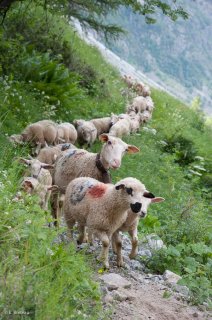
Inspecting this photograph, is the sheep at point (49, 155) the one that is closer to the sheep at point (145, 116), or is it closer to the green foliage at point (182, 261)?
the green foliage at point (182, 261)

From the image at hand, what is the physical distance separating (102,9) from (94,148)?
3.52 m

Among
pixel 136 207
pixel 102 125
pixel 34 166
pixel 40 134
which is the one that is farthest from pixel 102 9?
pixel 136 207

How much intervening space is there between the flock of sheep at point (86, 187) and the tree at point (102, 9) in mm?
2596

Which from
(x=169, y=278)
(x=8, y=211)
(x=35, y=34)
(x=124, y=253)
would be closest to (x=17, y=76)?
(x=35, y=34)

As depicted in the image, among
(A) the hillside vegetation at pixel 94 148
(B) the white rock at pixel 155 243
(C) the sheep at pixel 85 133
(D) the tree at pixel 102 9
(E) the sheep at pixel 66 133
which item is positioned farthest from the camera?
(C) the sheep at pixel 85 133

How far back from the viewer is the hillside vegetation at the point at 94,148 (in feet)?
15.8

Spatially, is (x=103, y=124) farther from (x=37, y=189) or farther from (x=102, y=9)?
(x=37, y=189)

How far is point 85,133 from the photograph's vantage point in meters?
14.5

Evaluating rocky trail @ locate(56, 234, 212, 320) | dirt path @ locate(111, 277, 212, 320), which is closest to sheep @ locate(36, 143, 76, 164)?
rocky trail @ locate(56, 234, 212, 320)

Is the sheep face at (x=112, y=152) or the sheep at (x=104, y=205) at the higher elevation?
the sheep at (x=104, y=205)

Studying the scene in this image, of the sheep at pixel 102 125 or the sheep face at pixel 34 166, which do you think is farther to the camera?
the sheep at pixel 102 125

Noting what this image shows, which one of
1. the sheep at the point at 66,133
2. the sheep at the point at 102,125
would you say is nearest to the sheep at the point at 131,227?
the sheep at the point at 66,133

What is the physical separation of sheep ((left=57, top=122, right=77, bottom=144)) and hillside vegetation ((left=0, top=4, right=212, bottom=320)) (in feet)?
2.97

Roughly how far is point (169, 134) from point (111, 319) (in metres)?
16.5
